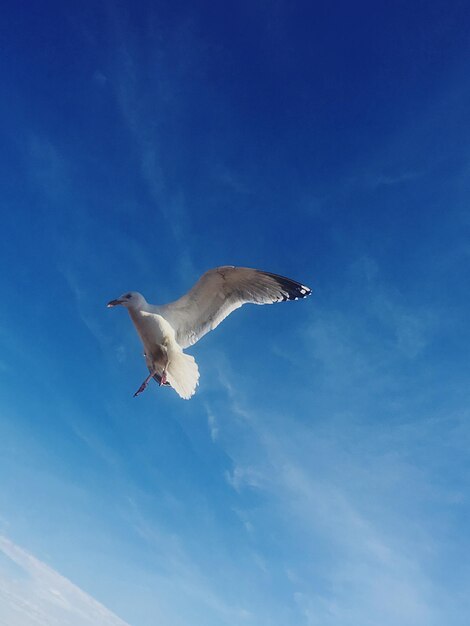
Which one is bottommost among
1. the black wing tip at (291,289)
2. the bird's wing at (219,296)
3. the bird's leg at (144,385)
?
the bird's leg at (144,385)

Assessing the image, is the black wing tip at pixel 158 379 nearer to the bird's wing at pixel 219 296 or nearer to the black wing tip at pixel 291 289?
the bird's wing at pixel 219 296

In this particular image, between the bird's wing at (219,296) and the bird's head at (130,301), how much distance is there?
1.19 feet

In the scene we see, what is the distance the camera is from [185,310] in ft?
17.7

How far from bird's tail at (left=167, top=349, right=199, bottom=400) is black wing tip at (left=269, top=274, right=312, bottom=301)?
1296mm

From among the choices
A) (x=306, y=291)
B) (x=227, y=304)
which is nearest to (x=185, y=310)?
(x=227, y=304)

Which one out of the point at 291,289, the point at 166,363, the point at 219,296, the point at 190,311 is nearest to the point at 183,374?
the point at 166,363

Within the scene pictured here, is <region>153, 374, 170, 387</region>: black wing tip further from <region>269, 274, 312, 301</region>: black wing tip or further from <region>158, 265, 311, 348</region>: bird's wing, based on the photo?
<region>269, 274, 312, 301</region>: black wing tip

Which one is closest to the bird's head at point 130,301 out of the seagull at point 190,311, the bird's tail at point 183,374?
the seagull at point 190,311

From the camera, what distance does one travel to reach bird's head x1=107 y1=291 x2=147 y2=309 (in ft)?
16.0

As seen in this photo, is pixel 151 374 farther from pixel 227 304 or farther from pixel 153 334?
pixel 227 304

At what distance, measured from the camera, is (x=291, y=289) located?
5273 mm

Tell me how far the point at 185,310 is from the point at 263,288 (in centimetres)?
95

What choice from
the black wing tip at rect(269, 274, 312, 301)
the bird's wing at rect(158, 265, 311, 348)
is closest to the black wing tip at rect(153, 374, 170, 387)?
the bird's wing at rect(158, 265, 311, 348)

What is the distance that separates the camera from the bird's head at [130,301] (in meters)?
4.88
